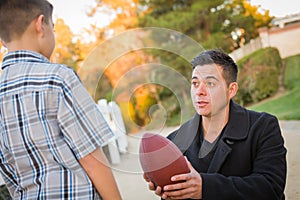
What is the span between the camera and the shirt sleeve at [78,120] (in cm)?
96

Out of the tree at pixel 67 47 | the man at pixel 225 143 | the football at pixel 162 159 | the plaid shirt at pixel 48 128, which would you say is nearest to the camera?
the plaid shirt at pixel 48 128

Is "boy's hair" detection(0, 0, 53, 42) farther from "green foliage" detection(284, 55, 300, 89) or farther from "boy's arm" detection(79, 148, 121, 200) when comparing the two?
"green foliage" detection(284, 55, 300, 89)

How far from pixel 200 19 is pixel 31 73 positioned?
991 cm

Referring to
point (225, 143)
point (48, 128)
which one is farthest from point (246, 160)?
point (48, 128)

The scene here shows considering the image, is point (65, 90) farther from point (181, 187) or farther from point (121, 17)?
point (121, 17)

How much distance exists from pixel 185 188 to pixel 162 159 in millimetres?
103

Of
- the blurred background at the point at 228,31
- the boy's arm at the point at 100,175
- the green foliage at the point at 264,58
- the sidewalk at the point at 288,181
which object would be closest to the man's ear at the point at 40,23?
the boy's arm at the point at 100,175

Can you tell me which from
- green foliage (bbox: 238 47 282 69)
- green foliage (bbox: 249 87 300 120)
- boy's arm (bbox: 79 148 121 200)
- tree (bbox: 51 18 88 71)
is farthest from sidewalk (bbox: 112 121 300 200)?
tree (bbox: 51 18 88 71)

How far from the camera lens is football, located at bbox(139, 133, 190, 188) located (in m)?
1.08

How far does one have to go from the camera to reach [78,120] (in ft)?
3.23

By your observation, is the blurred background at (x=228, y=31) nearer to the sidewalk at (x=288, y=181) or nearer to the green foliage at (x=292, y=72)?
the green foliage at (x=292, y=72)

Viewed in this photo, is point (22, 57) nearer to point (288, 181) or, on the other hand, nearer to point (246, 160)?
point (246, 160)

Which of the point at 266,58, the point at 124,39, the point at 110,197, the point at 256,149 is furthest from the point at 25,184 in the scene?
the point at 266,58

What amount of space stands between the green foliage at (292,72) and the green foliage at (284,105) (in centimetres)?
40
